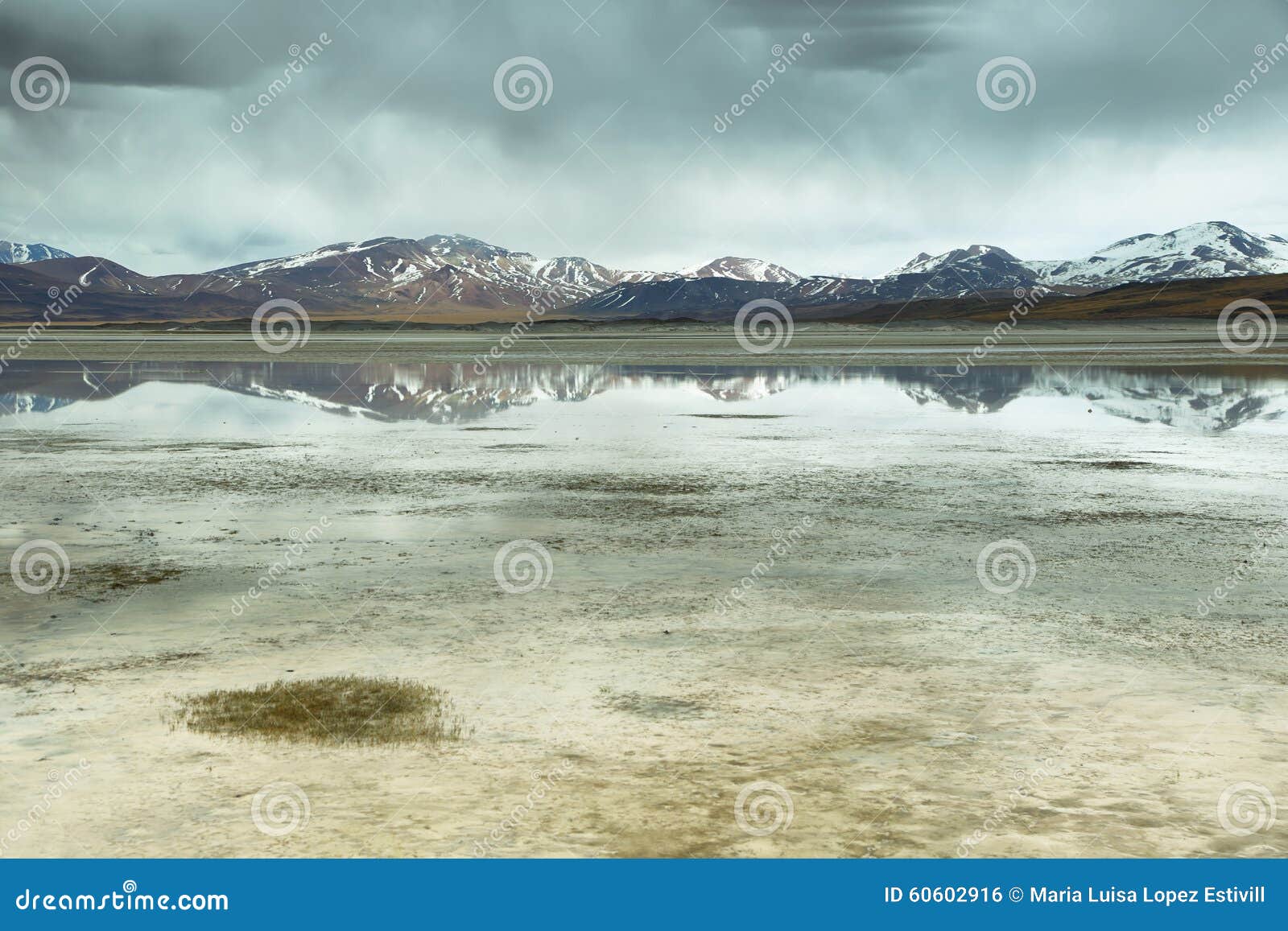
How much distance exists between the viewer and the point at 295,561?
42.8 ft

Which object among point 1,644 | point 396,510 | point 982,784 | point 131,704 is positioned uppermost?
point 396,510

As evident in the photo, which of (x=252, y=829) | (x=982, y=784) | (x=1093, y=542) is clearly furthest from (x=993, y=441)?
(x=252, y=829)

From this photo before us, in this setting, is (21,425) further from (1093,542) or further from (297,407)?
(1093,542)

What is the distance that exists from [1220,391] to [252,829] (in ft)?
125

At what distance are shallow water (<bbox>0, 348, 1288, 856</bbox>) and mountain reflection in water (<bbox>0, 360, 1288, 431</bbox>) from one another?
9739mm

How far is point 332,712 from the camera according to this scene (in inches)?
313
